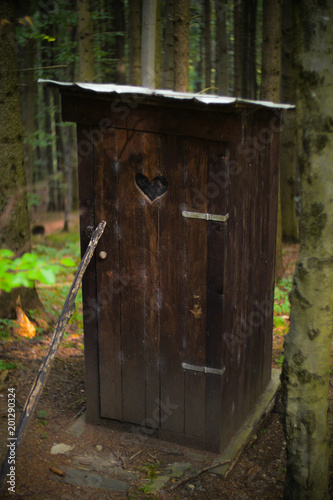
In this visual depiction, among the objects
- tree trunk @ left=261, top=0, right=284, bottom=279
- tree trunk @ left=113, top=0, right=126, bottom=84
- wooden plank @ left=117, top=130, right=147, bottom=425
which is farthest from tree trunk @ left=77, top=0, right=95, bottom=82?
wooden plank @ left=117, top=130, right=147, bottom=425

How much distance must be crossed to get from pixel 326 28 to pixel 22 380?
4.21 m

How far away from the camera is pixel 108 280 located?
4.21 meters

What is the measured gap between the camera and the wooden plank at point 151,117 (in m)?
3.57

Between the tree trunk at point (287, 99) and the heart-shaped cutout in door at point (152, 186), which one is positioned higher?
the tree trunk at point (287, 99)

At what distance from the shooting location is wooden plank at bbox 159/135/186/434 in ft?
12.6

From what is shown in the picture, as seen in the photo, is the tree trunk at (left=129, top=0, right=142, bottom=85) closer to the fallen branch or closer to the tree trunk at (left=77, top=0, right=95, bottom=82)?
the tree trunk at (left=77, top=0, right=95, bottom=82)

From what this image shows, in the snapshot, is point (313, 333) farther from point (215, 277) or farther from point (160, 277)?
point (160, 277)

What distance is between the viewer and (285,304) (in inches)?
314

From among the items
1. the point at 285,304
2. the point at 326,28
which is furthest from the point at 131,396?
the point at 285,304

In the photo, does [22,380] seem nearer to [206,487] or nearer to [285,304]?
[206,487]

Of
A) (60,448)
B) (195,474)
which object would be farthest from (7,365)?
(195,474)

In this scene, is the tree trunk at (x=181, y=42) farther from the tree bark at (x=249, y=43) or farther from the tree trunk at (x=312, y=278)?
the tree bark at (x=249, y=43)

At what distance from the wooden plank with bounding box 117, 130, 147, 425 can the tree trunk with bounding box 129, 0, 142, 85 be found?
7.06m

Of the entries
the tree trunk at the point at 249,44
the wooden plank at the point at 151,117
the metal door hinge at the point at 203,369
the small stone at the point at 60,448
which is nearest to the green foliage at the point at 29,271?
the wooden plank at the point at 151,117
